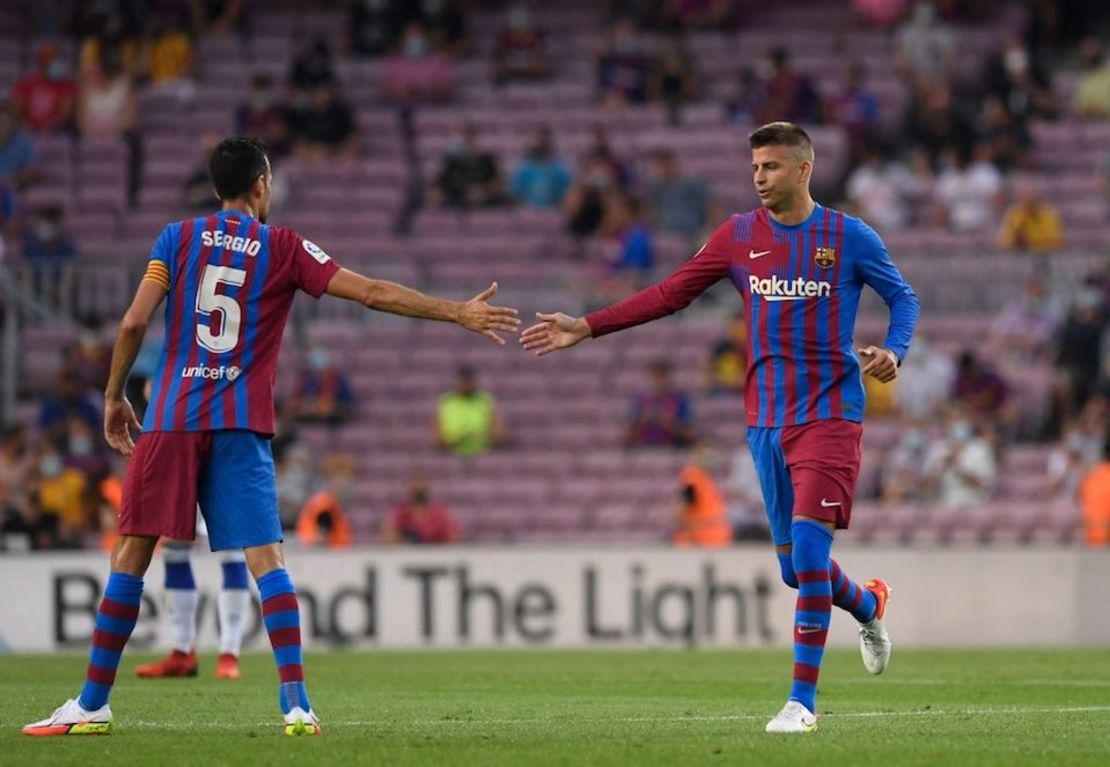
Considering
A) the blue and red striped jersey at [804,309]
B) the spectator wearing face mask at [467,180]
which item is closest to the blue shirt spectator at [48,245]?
the spectator wearing face mask at [467,180]

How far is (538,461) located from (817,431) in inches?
567

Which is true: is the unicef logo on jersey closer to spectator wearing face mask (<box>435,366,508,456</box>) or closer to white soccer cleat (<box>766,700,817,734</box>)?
white soccer cleat (<box>766,700,817,734</box>)

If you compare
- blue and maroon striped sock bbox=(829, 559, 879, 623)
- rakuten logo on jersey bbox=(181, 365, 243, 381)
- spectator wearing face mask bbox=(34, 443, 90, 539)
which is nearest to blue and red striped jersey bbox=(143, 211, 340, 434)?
rakuten logo on jersey bbox=(181, 365, 243, 381)

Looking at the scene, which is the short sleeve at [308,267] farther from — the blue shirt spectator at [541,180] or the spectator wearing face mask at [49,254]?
the blue shirt spectator at [541,180]

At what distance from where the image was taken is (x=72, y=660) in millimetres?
17219

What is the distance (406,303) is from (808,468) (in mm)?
1916

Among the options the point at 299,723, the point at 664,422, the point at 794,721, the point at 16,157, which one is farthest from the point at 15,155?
the point at 794,721

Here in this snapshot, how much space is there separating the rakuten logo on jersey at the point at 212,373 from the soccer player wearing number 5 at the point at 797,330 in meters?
1.36

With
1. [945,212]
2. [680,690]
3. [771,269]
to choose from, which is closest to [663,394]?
[945,212]

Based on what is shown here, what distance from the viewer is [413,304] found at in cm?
933

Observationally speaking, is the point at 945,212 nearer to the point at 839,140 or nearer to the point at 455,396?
the point at 839,140

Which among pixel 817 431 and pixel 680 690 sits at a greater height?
pixel 817 431

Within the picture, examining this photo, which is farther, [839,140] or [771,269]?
[839,140]

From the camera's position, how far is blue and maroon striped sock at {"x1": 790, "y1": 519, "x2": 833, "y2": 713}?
9859mm
